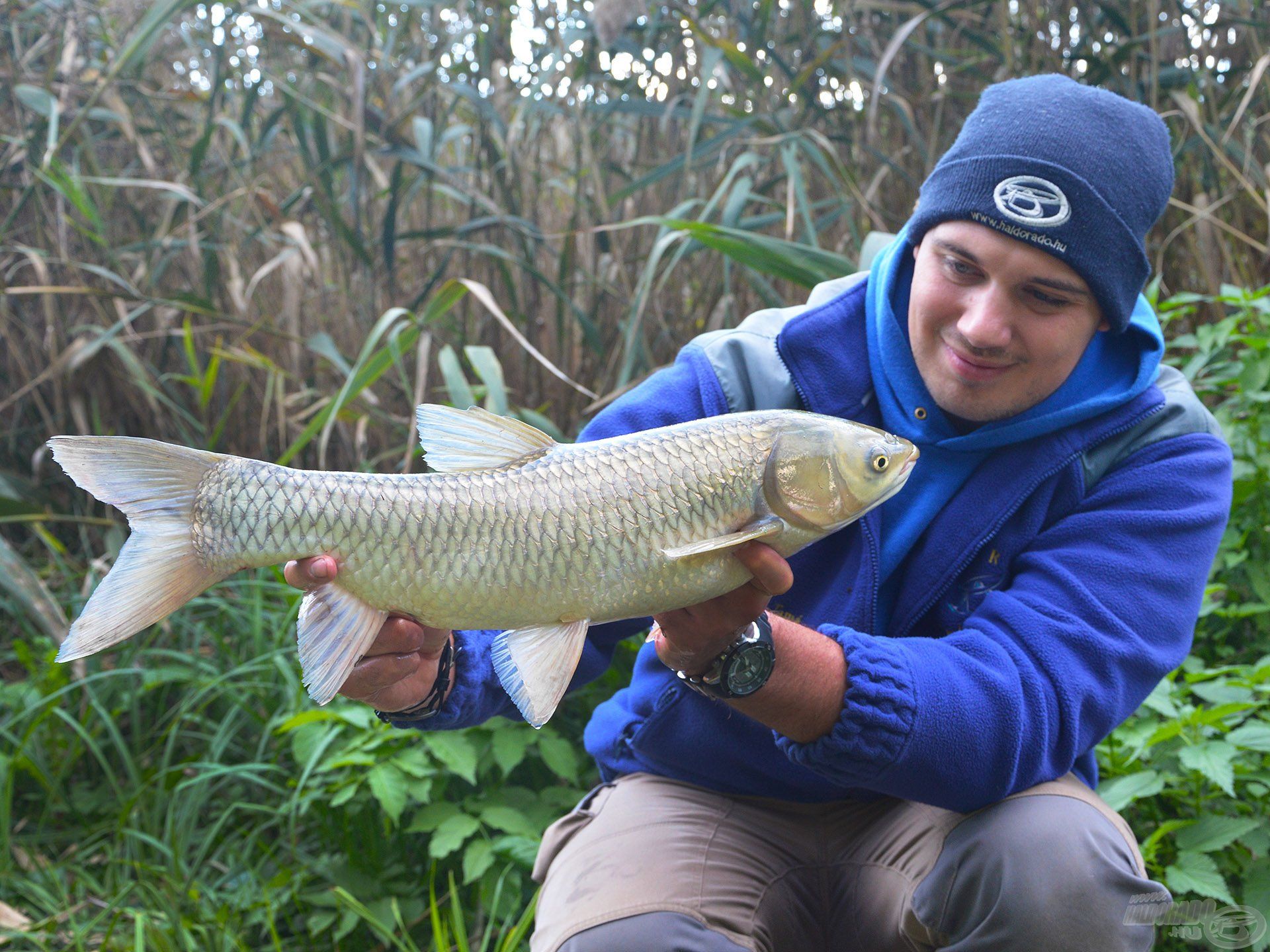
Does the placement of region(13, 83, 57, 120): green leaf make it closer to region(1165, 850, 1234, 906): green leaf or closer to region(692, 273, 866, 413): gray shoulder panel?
region(692, 273, 866, 413): gray shoulder panel

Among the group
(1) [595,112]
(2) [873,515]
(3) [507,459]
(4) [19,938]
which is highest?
(1) [595,112]

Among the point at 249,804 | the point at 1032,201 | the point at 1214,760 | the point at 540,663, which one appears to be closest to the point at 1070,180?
the point at 1032,201

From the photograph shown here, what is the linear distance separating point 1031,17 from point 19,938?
10.6 feet

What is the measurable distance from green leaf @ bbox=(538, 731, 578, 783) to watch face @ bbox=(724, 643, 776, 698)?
2.73 feet

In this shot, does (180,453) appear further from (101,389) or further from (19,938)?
(101,389)

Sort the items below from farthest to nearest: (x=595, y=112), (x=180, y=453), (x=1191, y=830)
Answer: (x=595, y=112), (x=1191, y=830), (x=180, y=453)

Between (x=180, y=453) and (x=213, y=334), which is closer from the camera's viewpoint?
(x=180, y=453)

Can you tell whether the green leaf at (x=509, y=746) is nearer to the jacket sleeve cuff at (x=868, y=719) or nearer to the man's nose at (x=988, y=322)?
the jacket sleeve cuff at (x=868, y=719)

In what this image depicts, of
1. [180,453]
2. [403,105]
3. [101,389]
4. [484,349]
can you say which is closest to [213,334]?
[101,389]

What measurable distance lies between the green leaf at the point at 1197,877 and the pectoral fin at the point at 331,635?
126 centimetres

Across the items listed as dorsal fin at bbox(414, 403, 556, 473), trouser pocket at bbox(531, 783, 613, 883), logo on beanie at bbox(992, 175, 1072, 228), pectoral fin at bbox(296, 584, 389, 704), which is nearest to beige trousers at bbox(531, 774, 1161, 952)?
trouser pocket at bbox(531, 783, 613, 883)

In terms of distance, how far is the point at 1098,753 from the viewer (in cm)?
199

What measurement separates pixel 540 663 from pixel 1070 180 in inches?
40.4

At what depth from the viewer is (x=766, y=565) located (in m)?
1.25
